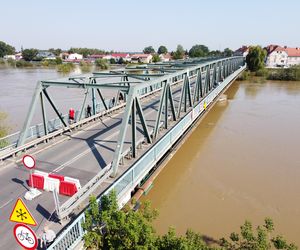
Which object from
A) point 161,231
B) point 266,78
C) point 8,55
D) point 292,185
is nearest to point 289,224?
point 292,185

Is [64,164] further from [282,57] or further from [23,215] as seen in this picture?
[282,57]

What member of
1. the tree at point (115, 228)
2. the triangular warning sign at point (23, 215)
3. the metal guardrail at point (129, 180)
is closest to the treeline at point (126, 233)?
the tree at point (115, 228)

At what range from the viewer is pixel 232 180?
16641 mm

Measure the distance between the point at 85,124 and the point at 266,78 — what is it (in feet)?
200

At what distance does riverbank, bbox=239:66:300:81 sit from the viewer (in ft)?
210

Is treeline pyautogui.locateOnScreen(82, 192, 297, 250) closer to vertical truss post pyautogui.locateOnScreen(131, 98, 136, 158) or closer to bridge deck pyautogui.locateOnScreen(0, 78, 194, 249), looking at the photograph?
bridge deck pyautogui.locateOnScreen(0, 78, 194, 249)

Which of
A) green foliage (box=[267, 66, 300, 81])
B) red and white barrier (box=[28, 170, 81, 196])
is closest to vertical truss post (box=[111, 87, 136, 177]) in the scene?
red and white barrier (box=[28, 170, 81, 196])

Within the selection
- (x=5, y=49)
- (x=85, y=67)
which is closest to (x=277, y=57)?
(x=85, y=67)

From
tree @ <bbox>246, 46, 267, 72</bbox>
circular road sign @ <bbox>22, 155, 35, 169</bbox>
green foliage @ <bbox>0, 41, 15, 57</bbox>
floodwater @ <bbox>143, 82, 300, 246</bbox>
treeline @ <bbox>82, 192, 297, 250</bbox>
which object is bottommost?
floodwater @ <bbox>143, 82, 300, 246</bbox>

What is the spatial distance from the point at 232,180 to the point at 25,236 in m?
13.3

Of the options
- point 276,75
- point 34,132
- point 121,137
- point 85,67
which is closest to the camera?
point 121,137

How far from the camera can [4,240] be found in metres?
7.62

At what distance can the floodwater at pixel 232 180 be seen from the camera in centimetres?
1298

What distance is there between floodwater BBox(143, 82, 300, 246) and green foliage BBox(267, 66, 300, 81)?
131 ft
